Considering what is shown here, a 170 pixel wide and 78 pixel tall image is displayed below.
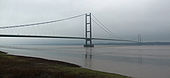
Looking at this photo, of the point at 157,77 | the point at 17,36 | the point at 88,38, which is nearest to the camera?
the point at 157,77

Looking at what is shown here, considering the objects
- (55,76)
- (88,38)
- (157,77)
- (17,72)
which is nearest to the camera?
(55,76)

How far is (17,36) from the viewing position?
149ft

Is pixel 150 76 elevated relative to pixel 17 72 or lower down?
lower down

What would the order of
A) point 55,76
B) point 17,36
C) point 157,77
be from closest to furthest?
point 55,76, point 157,77, point 17,36

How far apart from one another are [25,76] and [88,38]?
171 feet

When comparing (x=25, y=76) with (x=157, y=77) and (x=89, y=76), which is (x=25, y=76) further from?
(x=157, y=77)

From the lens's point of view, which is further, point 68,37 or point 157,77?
point 68,37

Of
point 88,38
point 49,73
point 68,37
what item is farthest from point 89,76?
point 88,38

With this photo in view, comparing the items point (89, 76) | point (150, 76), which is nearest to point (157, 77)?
point (150, 76)

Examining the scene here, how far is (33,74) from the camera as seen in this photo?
7965 mm

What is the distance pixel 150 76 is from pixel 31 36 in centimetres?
3858

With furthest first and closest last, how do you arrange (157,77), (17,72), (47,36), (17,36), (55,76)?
(47,36)
(17,36)
(157,77)
(17,72)
(55,76)

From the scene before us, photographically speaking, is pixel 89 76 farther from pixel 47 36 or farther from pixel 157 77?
pixel 47 36

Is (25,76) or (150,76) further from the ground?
(25,76)
